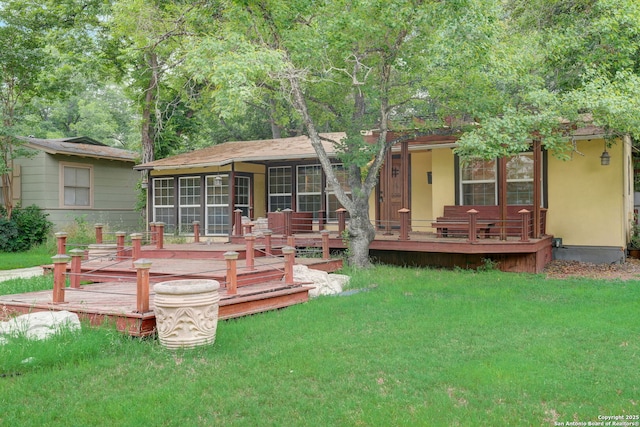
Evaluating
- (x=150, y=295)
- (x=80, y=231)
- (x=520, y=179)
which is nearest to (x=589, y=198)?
(x=520, y=179)

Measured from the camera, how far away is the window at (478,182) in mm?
13180

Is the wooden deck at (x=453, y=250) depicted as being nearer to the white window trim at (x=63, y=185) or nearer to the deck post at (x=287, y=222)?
the deck post at (x=287, y=222)

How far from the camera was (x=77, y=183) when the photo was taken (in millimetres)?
18672

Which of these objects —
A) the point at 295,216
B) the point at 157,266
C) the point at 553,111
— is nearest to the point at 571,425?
the point at 553,111

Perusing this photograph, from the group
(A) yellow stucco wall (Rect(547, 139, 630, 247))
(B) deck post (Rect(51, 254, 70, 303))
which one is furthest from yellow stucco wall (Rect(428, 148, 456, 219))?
(B) deck post (Rect(51, 254, 70, 303))

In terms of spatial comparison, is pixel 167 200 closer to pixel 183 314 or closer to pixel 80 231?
pixel 80 231

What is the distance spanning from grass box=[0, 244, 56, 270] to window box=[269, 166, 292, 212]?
21.9 ft

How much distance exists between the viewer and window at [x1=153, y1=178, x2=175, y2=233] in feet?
58.5

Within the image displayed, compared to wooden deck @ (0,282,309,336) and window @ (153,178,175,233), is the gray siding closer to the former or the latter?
window @ (153,178,175,233)

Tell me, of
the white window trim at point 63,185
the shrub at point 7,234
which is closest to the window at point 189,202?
the white window trim at point 63,185

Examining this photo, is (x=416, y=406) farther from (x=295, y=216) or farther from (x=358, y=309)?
Result: (x=295, y=216)

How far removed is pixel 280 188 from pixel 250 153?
1.59 m

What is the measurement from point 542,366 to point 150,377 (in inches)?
141

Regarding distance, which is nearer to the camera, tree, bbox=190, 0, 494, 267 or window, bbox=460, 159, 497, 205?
tree, bbox=190, 0, 494, 267
